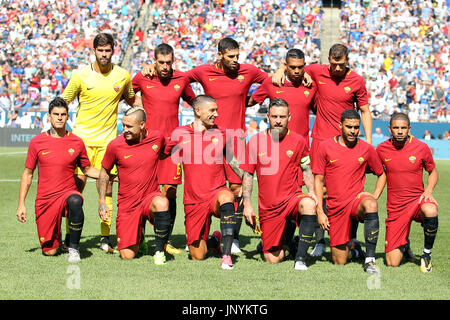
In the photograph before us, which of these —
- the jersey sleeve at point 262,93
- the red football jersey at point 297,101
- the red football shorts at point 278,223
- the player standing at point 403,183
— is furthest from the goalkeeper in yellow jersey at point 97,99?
the player standing at point 403,183

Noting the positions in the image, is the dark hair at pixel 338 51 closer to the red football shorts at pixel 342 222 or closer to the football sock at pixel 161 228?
the red football shorts at pixel 342 222

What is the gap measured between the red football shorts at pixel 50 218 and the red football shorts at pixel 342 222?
110 inches

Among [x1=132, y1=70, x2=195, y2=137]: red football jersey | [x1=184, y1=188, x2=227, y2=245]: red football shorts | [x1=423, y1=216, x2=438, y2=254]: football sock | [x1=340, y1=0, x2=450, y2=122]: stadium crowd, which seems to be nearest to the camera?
[x1=423, y1=216, x2=438, y2=254]: football sock

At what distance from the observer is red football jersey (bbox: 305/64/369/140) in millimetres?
7707

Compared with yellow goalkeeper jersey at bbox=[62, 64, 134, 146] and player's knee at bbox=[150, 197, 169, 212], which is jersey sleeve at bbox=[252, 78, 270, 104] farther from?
player's knee at bbox=[150, 197, 169, 212]

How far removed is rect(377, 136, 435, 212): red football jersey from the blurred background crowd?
1920 centimetres

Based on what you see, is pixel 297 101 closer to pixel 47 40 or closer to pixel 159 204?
pixel 159 204

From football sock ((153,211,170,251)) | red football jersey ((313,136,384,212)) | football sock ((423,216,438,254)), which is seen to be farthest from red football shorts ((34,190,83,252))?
football sock ((423,216,438,254))

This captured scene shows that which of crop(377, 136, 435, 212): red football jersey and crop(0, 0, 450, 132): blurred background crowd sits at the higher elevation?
crop(0, 0, 450, 132): blurred background crowd

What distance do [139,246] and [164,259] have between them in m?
0.69

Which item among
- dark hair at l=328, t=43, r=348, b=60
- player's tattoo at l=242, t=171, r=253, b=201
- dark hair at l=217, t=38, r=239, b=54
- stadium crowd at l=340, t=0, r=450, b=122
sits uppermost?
stadium crowd at l=340, t=0, r=450, b=122

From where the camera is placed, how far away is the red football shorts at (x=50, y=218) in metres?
7.00

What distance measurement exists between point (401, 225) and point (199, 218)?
2.13 metres

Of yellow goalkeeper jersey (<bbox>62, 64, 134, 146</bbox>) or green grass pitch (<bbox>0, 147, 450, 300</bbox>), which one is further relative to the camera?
yellow goalkeeper jersey (<bbox>62, 64, 134, 146</bbox>)
